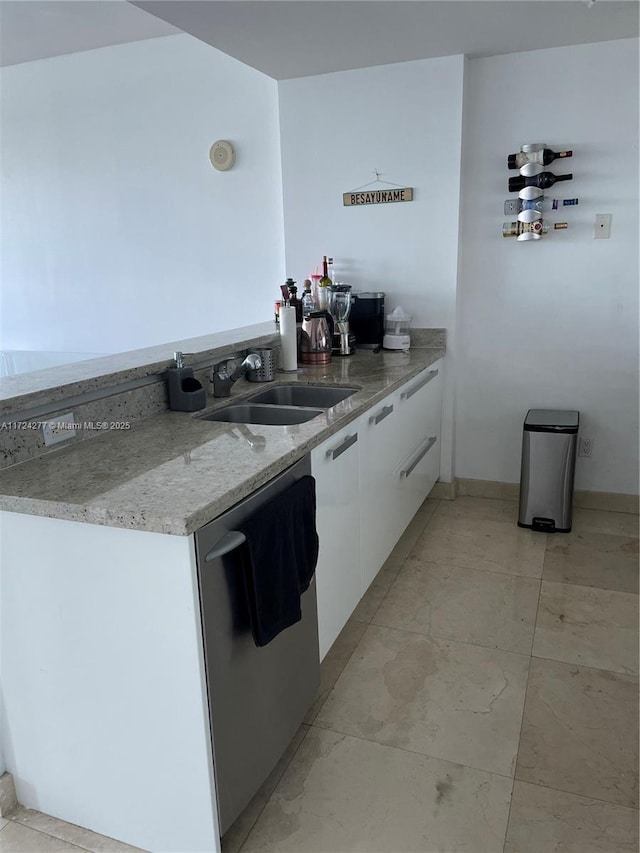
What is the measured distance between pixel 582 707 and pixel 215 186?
3244 mm

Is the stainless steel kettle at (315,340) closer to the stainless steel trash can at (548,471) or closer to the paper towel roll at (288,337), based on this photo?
the paper towel roll at (288,337)

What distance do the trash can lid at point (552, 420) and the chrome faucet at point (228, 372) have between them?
1453mm

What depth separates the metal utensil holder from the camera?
2535 millimetres

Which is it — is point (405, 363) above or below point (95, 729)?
above

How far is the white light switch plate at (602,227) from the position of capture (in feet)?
9.87

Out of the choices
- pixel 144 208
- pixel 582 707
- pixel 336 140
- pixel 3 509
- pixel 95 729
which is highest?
pixel 336 140

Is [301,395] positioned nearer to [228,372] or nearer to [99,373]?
[228,372]

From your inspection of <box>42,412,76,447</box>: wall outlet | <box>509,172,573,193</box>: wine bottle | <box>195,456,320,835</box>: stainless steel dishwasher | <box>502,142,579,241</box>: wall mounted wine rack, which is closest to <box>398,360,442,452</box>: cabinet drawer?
<box>502,142,579,241</box>: wall mounted wine rack

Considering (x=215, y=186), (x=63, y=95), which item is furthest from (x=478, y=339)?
(x=63, y=95)

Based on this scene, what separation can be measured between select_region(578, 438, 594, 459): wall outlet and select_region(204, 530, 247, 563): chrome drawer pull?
2.50 metres

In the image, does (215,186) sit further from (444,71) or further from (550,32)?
(550,32)

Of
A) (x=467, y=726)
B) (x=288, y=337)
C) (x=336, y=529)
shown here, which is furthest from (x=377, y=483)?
(x=467, y=726)

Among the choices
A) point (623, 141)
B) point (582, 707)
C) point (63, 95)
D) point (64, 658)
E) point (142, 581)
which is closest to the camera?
point (142, 581)

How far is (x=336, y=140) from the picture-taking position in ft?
10.6
